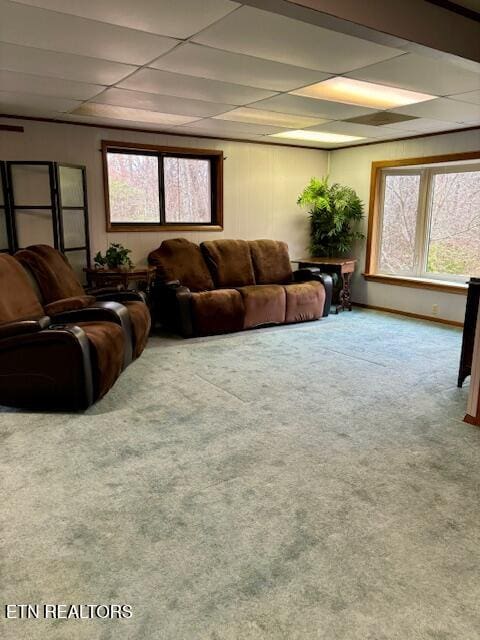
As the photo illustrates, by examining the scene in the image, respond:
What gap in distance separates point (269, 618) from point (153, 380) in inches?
96.5

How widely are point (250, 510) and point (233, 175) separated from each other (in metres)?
5.05

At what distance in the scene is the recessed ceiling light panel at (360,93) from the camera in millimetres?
3537

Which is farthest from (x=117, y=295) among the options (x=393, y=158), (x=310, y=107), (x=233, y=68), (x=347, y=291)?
(x=393, y=158)

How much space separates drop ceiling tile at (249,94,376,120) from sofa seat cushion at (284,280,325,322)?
6.65ft

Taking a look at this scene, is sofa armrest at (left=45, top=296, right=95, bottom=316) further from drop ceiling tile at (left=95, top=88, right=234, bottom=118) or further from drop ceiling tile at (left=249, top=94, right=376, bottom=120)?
drop ceiling tile at (left=249, top=94, right=376, bottom=120)

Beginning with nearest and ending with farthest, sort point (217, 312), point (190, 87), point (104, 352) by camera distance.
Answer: point (104, 352) → point (190, 87) → point (217, 312)

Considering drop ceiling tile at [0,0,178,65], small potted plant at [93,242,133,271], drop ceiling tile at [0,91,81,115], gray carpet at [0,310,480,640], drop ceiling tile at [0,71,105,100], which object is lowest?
gray carpet at [0,310,480,640]

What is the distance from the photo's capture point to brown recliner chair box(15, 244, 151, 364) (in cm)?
400

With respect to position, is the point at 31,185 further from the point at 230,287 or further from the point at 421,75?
the point at 421,75

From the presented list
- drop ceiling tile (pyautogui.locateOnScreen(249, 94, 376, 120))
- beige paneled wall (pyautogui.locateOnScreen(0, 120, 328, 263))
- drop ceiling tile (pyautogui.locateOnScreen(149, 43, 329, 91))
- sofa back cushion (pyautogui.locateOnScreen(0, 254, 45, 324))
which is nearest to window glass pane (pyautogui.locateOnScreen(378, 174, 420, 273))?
beige paneled wall (pyautogui.locateOnScreen(0, 120, 328, 263))

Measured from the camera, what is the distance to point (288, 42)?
8.61 feet

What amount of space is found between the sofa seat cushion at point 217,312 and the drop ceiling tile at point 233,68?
233 centimetres

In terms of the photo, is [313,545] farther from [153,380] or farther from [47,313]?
[47,313]

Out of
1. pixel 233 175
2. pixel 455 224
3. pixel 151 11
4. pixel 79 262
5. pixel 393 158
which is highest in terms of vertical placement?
pixel 151 11
